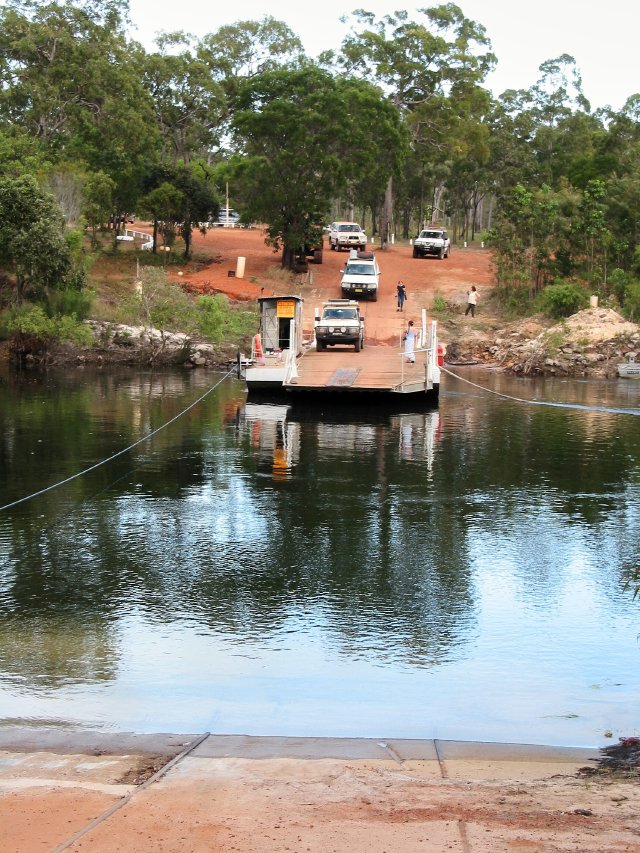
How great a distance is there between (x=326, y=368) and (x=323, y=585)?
22190 millimetres

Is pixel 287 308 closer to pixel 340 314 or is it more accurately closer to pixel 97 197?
pixel 340 314

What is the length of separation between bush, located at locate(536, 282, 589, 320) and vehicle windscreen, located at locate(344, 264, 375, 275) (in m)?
9.39

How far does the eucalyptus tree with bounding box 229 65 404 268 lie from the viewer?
56188 mm

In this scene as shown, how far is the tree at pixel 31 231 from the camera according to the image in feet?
145

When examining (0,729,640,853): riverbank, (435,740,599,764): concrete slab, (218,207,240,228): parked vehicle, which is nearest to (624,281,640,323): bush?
(218,207,240,228): parked vehicle

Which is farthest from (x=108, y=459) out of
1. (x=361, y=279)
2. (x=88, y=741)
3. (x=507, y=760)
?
(x=361, y=279)

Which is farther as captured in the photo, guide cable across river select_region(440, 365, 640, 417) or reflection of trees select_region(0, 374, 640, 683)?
guide cable across river select_region(440, 365, 640, 417)

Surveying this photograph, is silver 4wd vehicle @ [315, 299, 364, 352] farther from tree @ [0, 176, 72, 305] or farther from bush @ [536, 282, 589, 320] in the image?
bush @ [536, 282, 589, 320]

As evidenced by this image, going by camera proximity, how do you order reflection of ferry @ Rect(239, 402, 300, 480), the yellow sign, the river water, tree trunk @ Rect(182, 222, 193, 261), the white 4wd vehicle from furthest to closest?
the white 4wd vehicle → tree trunk @ Rect(182, 222, 193, 261) → the yellow sign → reflection of ferry @ Rect(239, 402, 300, 480) → the river water

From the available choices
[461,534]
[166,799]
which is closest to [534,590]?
[461,534]

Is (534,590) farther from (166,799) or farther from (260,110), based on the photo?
(260,110)

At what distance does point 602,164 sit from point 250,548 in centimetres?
6448

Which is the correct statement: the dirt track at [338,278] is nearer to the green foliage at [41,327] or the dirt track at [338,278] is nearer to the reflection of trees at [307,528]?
the green foliage at [41,327]

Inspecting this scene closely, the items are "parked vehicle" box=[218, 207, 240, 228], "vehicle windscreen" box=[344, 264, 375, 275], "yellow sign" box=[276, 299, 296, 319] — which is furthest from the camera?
"parked vehicle" box=[218, 207, 240, 228]
